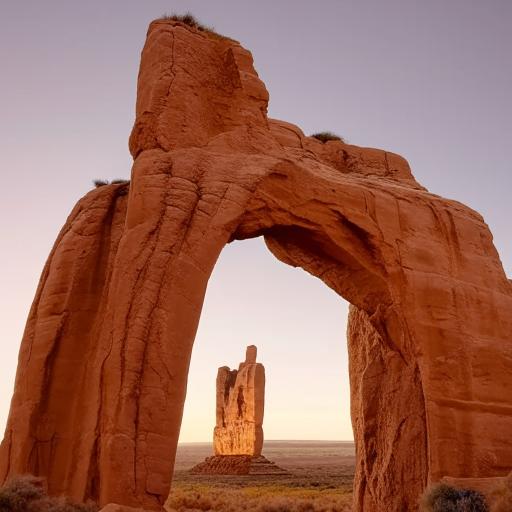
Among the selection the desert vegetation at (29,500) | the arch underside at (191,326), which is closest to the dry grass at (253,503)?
the arch underside at (191,326)

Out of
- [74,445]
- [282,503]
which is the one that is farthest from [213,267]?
[282,503]

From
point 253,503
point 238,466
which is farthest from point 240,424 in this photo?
point 253,503

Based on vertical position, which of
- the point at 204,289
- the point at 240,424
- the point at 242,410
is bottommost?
the point at 240,424

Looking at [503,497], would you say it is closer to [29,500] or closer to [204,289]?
[204,289]

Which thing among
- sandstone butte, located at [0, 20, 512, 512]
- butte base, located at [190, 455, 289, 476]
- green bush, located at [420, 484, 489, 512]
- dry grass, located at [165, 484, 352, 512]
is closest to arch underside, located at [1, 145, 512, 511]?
sandstone butte, located at [0, 20, 512, 512]

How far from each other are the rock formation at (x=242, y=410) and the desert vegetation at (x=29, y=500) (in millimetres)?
35170

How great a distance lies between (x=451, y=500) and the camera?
27.0 feet

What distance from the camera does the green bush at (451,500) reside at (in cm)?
786

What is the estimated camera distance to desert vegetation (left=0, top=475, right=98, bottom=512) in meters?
7.26

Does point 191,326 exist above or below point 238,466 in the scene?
above

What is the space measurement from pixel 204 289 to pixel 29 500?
390cm

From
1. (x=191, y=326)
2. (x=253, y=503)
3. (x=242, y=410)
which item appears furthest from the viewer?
(x=242, y=410)

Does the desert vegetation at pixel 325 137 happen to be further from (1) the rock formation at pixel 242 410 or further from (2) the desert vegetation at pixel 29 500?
(1) the rock formation at pixel 242 410

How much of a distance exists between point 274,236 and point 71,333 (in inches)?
190
